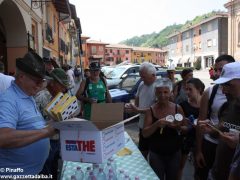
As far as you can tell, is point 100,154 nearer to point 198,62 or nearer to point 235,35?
point 235,35

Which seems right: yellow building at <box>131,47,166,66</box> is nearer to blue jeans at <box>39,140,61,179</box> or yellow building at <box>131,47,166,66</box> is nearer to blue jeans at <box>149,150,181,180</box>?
blue jeans at <box>39,140,61,179</box>

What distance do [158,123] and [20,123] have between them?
1487mm

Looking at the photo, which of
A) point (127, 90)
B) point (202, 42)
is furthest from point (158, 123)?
point (202, 42)

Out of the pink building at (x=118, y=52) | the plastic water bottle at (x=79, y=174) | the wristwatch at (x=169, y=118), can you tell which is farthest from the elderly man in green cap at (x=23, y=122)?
the pink building at (x=118, y=52)

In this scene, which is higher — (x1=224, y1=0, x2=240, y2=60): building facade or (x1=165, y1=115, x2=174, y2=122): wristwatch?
(x1=224, y1=0, x2=240, y2=60): building facade

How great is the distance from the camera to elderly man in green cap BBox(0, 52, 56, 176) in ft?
7.31

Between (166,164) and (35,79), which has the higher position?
(35,79)

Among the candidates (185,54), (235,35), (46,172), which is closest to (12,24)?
(46,172)

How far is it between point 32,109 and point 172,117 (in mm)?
1485

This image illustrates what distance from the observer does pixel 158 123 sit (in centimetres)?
→ 336

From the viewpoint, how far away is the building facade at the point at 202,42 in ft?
192

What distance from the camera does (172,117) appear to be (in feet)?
11.1

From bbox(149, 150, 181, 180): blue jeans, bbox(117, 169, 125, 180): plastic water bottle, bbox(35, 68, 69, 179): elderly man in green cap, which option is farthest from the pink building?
bbox(117, 169, 125, 180): plastic water bottle

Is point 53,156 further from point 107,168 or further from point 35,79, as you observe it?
point 35,79
